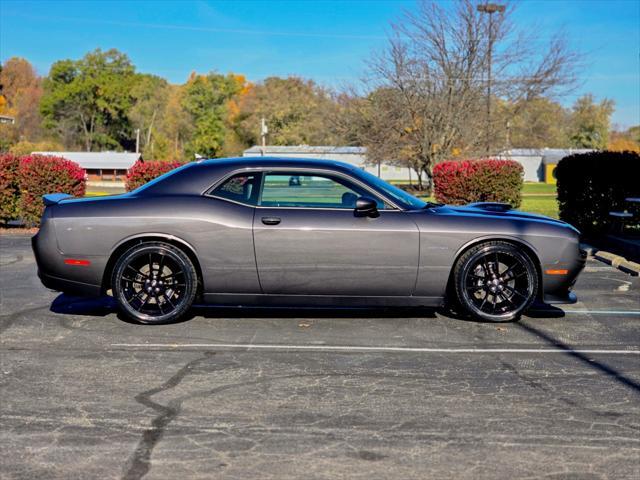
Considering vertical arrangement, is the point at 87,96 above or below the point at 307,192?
above

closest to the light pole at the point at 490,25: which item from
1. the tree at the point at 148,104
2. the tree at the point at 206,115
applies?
the tree at the point at 206,115

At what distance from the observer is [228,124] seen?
4026 inches

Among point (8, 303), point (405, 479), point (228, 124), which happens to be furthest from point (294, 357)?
point (228, 124)

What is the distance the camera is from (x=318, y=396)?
15.7 feet

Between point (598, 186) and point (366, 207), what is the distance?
8.62m

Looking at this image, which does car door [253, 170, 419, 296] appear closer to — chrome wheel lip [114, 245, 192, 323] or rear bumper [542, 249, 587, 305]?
chrome wheel lip [114, 245, 192, 323]

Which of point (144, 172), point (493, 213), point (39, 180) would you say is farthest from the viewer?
point (144, 172)

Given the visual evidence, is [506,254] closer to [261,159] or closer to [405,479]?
[261,159]

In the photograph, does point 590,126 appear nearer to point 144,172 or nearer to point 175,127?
point 175,127

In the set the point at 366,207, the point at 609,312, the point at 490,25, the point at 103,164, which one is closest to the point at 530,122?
the point at 490,25

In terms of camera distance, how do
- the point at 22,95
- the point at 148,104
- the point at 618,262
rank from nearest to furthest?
the point at 618,262 < the point at 148,104 < the point at 22,95

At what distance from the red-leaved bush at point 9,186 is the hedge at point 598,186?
1135 centimetres

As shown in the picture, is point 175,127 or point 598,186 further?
point 175,127

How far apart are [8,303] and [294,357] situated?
3.72 metres
